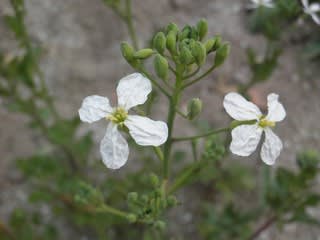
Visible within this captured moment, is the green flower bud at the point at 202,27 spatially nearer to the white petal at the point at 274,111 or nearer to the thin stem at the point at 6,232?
the white petal at the point at 274,111

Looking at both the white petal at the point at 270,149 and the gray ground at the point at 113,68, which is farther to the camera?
the gray ground at the point at 113,68

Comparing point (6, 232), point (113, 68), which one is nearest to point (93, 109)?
point (6, 232)

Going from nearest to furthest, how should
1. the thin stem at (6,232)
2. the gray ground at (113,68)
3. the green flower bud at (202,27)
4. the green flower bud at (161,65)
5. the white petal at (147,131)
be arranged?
the white petal at (147,131)
the green flower bud at (161,65)
the green flower bud at (202,27)
the thin stem at (6,232)
the gray ground at (113,68)

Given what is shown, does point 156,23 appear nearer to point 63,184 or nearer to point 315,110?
point 315,110

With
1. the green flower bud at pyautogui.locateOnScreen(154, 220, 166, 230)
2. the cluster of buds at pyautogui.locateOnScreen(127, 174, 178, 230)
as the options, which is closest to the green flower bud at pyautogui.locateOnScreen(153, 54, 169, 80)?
the cluster of buds at pyautogui.locateOnScreen(127, 174, 178, 230)

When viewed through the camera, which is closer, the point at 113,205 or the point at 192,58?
the point at 192,58

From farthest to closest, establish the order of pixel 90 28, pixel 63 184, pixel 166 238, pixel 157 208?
1. pixel 90 28
2. pixel 166 238
3. pixel 63 184
4. pixel 157 208

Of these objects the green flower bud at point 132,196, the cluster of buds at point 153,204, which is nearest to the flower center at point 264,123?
the cluster of buds at point 153,204

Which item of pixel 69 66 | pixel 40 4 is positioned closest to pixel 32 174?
pixel 69 66
